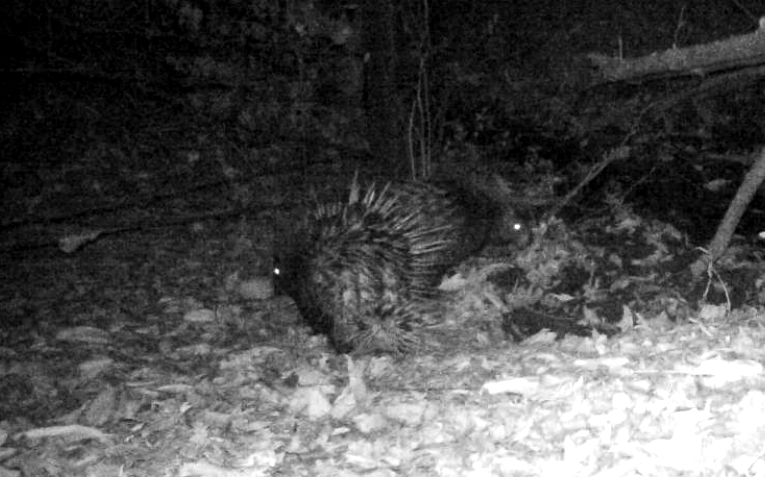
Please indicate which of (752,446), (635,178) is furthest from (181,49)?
(752,446)

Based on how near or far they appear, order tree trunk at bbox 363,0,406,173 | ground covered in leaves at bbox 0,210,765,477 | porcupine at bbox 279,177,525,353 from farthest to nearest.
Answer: tree trunk at bbox 363,0,406,173 → porcupine at bbox 279,177,525,353 → ground covered in leaves at bbox 0,210,765,477

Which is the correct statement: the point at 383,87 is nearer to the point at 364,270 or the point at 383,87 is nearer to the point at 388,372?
the point at 364,270

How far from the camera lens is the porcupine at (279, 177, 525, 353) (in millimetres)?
7961

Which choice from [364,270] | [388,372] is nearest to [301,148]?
[364,270]

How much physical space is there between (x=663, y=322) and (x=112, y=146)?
7.65 m

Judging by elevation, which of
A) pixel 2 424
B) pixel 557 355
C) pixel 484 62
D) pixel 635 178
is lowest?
pixel 2 424

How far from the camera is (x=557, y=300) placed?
8.75 metres

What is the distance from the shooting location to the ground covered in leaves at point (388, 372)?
5164mm

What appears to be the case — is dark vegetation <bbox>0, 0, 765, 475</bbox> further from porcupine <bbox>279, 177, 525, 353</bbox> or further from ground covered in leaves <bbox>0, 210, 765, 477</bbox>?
porcupine <bbox>279, 177, 525, 353</bbox>

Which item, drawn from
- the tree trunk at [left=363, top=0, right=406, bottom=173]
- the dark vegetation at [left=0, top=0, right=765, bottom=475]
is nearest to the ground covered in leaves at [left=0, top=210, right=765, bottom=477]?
the dark vegetation at [left=0, top=0, right=765, bottom=475]

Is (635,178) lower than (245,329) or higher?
higher

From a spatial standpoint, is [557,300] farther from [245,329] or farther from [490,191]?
[245,329]

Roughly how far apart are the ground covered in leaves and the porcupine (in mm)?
287

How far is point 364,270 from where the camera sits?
818 centimetres
